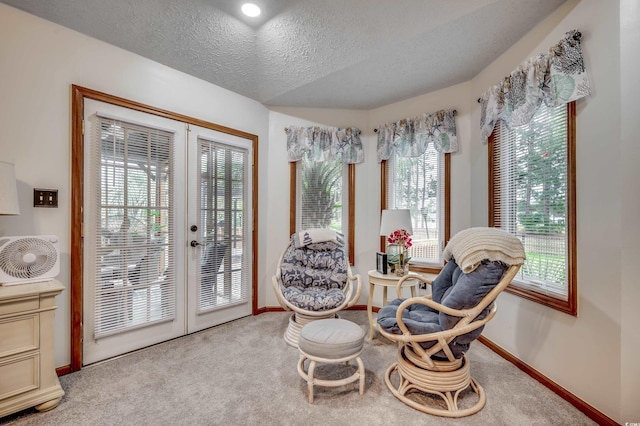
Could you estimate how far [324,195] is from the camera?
3600 mm

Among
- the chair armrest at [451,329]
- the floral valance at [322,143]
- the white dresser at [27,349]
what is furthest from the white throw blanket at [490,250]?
the white dresser at [27,349]

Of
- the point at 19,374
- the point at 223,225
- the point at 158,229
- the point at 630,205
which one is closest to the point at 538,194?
the point at 630,205

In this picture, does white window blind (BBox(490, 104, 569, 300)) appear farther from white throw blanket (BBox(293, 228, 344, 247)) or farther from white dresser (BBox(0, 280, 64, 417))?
white dresser (BBox(0, 280, 64, 417))

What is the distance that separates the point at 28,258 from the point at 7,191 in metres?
0.45

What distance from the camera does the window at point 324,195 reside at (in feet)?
11.8

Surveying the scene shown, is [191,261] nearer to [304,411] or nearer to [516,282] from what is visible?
[304,411]

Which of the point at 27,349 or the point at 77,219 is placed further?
the point at 77,219

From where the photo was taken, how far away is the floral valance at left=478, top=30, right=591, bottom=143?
172 cm

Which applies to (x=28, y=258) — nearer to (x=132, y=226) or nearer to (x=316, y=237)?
(x=132, y=226)

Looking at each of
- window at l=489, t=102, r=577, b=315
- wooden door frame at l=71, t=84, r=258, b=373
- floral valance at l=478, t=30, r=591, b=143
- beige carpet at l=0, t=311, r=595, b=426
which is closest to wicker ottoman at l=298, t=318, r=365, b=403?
beige carpet at l=0, t=311, r=595, b=426

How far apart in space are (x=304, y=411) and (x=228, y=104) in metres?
2.98

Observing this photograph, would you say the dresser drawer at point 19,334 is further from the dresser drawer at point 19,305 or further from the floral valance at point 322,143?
the floral valance at point 322,143

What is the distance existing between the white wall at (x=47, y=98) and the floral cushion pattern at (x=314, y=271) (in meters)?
1.80

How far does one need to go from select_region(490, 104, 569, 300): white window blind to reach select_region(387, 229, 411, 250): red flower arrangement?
0.79 m
